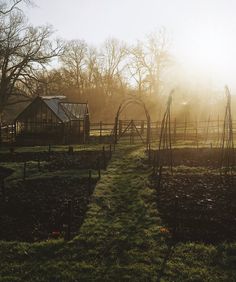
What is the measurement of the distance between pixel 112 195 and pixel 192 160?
7170 mm

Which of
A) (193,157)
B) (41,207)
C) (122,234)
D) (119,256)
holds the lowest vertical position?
(119,256)

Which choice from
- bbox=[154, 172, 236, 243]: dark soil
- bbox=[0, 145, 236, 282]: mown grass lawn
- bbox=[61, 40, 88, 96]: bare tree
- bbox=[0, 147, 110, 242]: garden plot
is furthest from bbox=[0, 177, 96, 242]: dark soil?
bbox=[61, 40, 88, 96]: bare tree

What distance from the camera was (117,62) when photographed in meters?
64.8

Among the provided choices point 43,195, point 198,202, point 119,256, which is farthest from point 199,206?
point 43,195

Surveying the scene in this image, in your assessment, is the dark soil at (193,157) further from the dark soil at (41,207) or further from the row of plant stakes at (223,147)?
the dark soil at (41,207)

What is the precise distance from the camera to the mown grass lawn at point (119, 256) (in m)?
6.91

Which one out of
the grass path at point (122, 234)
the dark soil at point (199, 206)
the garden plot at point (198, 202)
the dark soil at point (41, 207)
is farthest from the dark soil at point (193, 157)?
the dark soil at point (41, 207)

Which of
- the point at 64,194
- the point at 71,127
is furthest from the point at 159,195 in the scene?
the point at 71,127

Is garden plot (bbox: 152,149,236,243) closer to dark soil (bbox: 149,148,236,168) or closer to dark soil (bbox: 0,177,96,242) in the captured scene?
dark soil (bbox: 149,148,236,168)

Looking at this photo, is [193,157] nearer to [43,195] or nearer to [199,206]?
[199,206]

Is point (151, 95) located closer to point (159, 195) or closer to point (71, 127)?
point (71, 127)

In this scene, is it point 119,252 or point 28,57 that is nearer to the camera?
Answer: point 119,252

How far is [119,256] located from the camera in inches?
302

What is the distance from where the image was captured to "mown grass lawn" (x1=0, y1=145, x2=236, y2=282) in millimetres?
6914
